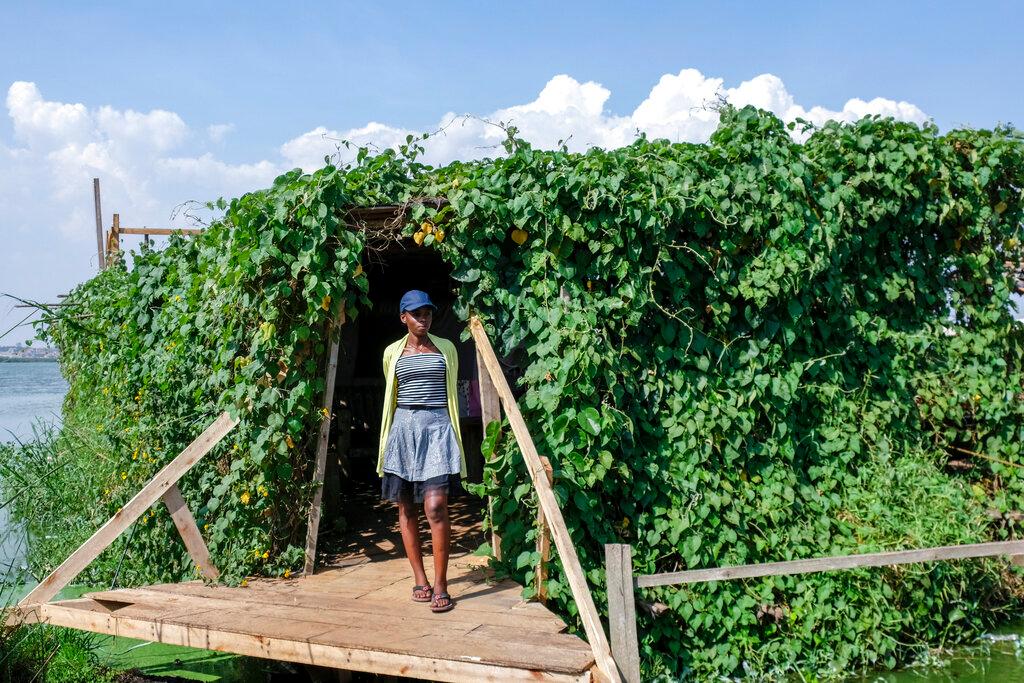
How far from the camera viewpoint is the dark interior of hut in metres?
7.34

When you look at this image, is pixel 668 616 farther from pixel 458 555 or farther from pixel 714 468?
pixel 458 555

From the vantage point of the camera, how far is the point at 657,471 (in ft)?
17.6

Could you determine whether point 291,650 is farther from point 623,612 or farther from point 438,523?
point 623,612

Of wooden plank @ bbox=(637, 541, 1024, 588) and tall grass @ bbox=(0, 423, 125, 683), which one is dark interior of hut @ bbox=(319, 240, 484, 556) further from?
wooden plank @ bbox=(637, 541, 1024, 588)

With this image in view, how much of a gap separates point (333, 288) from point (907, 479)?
4.37 metres

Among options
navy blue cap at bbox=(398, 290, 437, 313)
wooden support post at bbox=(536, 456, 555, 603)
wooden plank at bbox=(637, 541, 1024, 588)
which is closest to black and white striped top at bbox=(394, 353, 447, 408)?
navy blue cap at bbox=(398, 290, 437, 313)

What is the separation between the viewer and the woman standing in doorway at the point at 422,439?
4734 mm

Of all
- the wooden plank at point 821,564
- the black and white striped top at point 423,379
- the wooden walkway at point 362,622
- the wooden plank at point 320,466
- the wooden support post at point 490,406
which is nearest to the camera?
the wooden walkway at point 362,622

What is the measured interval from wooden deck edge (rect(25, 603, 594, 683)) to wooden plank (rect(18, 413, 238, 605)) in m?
0.14

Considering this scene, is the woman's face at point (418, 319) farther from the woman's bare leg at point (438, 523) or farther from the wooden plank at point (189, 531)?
the wooden plank at point (189, 531)

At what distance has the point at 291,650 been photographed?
436 cm

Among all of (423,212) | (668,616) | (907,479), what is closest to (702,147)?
(423,212)

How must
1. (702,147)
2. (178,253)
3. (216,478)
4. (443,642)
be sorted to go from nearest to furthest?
(443,642), (702,147), (216,478), (178,253)

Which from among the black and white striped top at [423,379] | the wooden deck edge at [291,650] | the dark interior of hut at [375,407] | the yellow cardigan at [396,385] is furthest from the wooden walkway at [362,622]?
the black and white striped top at [423,379]
